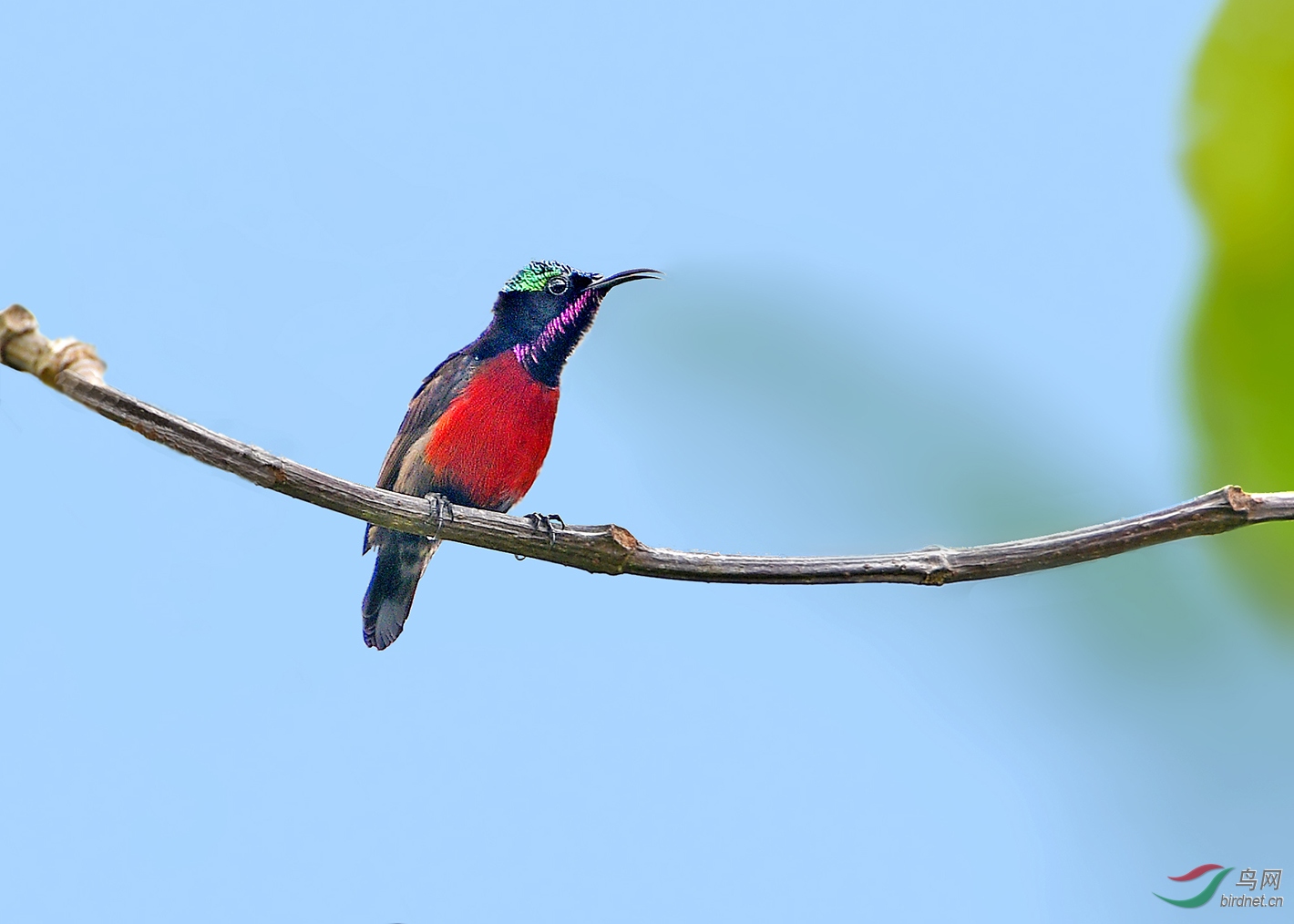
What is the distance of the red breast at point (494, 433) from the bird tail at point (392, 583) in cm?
17

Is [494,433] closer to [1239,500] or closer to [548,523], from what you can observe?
[548,523]

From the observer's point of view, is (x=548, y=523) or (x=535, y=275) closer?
(x=548, y=523)

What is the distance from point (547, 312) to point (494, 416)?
0.84 ft

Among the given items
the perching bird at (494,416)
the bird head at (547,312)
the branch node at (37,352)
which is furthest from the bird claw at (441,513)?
the branch node at (37,352)

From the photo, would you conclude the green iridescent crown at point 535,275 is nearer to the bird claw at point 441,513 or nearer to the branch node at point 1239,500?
the bird claw at point 441,513

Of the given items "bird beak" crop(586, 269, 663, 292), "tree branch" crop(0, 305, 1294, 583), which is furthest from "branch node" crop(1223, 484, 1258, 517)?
"bird beak" crop(586, 269, 663, 292)

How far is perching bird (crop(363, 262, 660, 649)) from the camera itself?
2.07 m

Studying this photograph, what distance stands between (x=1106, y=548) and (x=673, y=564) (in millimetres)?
650

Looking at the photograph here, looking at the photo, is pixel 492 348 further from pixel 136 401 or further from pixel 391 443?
pixel 136 401

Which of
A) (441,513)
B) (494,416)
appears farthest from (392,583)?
(494,416)

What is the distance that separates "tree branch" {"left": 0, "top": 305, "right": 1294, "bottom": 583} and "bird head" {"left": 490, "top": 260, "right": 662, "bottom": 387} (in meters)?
0.47

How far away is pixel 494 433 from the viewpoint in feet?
7.27

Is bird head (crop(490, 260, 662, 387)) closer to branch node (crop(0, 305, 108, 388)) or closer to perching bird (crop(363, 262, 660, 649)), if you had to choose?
perching bird (crop(363, 262, 660, 649))

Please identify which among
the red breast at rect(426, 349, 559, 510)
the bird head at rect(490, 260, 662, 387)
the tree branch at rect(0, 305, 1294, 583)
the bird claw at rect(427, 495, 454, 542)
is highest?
the bird head at rect(490, 260, 662, 387)
